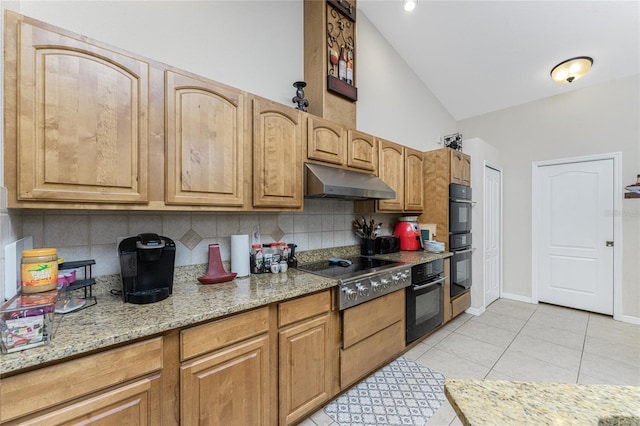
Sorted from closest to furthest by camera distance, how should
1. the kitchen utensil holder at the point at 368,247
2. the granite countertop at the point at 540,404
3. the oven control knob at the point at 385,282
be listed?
the granite countertop at the point at 540,404 < the oven control knob at the point at 385,282 < the kitchen utensil holder at the point at 368,247

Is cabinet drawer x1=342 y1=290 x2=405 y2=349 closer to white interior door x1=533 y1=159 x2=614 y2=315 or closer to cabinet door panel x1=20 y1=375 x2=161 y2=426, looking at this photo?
cabinet door panel x1=20 y1=375 x2=161 y2=426

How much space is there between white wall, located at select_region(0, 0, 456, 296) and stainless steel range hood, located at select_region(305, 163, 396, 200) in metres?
0.47

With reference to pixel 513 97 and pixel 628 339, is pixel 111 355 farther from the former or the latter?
pixel 513 97

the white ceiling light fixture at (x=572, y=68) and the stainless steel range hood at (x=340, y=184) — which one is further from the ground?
the white ceiling light fixture at (x=572, y=68)

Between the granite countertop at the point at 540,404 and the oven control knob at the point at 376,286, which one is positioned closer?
the granite countertop at the point at 540,404

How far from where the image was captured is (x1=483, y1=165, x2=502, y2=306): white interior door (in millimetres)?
3783

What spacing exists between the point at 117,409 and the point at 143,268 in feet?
2.05

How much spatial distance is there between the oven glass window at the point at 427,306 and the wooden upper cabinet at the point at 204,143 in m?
2.00

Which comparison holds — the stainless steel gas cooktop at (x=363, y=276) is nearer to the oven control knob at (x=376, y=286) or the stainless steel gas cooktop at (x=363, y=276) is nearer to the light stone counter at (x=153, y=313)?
the oven control knob at (x=376, y=286)

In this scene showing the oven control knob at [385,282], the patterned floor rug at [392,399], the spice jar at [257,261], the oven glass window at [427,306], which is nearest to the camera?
the patterned floor rug at [392,399]

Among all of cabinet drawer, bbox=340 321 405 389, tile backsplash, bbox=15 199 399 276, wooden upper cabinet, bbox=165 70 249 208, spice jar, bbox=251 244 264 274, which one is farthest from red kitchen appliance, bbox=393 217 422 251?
wooden upper cabinet, bbox=165 70 249 208

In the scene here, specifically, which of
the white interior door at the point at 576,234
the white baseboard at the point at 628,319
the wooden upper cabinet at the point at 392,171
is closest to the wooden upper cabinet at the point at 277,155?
the wooden upper cabinet at the point at 392,171

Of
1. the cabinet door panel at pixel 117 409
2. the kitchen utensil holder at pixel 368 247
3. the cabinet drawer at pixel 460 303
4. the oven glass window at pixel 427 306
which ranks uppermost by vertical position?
the kitchen utensil holder at pixel 368 247

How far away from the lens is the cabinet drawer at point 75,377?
855 millimetres
